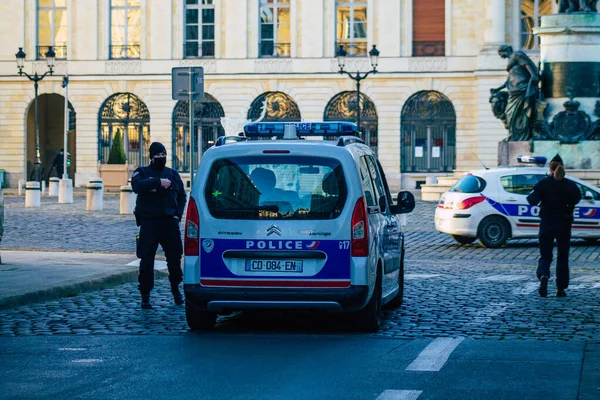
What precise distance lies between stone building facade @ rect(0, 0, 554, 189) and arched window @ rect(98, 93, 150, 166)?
0.05 m

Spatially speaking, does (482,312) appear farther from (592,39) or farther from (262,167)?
(592,39)

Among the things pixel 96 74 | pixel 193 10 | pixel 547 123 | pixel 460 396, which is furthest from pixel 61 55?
pixel 460 396

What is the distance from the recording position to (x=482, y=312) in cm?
1401

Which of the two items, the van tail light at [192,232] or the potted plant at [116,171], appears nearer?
the van tail light at [192,232]

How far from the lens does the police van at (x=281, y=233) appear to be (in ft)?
38.5

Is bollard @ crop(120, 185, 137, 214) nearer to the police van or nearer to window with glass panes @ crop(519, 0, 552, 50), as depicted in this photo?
the police van

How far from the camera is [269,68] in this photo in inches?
2509

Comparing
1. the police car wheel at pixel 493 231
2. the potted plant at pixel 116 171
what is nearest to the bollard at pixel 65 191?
the potted plant at pixel 116 171

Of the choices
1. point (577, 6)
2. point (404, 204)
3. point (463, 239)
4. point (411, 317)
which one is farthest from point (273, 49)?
point (411, 317)

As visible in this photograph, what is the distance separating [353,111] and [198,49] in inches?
309

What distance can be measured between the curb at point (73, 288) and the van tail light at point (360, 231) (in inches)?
165

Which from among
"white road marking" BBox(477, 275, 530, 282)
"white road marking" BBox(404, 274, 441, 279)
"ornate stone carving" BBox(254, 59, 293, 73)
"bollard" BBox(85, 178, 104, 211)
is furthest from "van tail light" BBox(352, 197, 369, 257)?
"ornate stone carving" BBox(254, 59, 293, 73)

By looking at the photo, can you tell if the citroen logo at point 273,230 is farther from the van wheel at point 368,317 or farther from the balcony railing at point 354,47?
the balcony railing at point 354,47

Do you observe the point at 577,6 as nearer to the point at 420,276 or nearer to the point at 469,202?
the point at 469,202
